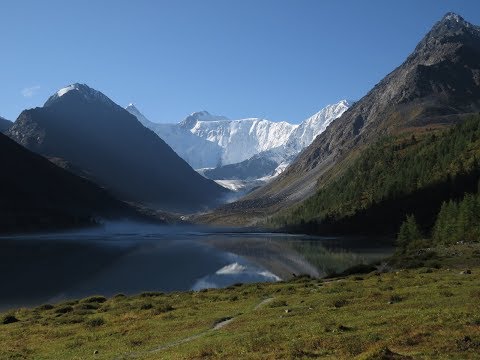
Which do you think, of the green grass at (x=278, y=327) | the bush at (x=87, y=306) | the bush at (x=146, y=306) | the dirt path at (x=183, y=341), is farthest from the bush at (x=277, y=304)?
the bush at (x=87, y=306)

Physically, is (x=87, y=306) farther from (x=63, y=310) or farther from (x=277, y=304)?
(x=277, y=304)

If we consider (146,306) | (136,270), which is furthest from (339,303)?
(136,270)

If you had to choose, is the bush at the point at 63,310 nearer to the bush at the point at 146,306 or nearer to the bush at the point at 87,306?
the bush at the point at 87,306

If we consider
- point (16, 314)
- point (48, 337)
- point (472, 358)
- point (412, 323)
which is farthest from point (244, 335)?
point (16, 314)

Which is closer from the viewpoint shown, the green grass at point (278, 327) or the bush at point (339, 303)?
the green grass at point (278, 327)

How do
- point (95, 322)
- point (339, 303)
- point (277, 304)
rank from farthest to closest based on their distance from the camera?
1. point (95, 322)
2. point (277, 304)
3. point (339, 303)

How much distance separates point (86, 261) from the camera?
144750 millimetres

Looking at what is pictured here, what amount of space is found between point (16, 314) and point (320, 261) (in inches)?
3264

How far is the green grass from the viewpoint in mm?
22609

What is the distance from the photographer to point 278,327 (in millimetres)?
31109

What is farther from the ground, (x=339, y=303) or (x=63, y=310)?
(x=339, y=303)

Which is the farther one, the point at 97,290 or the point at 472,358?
the point at 97,290

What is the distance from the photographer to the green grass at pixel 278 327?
22609 millimetres

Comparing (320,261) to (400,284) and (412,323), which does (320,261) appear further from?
(412,323)
